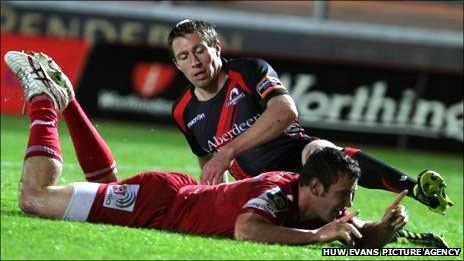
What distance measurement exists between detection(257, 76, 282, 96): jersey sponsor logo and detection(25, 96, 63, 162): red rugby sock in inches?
50.8

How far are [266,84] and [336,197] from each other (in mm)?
1383

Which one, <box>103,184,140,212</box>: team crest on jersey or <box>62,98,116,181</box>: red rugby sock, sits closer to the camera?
<box>103,184,140,212</box>: team crest on jersey

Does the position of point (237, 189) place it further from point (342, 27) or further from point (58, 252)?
point (342, 27)

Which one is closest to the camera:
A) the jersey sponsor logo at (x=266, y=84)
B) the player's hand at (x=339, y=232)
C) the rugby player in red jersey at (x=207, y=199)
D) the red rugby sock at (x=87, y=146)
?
the player's hand at (x=339, y=232)

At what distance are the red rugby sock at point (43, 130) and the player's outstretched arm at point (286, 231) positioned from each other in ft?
4.27

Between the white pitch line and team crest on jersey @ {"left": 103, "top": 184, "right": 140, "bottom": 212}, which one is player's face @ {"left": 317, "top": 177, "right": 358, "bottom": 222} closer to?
team crest on jersey @ {"left": 103, "top": 184, "right": 140, "bottom": 212}

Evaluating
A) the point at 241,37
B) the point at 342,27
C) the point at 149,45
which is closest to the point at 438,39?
the point at 342,27

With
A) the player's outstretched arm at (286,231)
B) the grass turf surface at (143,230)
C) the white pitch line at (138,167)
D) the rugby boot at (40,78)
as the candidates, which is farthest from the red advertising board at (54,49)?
the player's outstretched arm at (286,231)

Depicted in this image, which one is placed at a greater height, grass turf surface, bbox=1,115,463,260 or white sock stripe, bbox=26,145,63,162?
white sock stripe, bbox=26,145,63,162

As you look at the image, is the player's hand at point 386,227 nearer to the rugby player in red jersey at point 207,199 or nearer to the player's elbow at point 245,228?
the rugby player in red jersey at point 207,199

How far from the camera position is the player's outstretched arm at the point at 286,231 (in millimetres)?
5793

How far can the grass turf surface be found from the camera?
211 inches

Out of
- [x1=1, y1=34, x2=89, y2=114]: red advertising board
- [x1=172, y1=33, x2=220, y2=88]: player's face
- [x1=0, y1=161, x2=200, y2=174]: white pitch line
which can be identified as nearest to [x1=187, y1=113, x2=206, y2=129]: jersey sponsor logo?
[x1=172, y1=33, x2=220, y2=88]: player's face

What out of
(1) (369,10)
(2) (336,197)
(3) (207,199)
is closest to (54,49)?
(1) (369,10)
